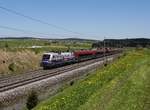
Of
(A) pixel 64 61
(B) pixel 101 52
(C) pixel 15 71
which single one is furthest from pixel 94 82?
(B) pixel 101 52

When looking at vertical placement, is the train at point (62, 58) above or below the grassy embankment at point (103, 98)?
below

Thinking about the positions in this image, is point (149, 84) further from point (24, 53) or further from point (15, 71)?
point (24, 53)

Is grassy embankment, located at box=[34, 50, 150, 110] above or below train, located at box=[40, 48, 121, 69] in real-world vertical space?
above

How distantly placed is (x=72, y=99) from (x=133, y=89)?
8.86 metres

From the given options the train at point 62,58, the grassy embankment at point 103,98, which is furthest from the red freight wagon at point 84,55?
the grassy embankment at point 103,98

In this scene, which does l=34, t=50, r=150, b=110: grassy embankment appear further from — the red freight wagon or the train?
the red freight wagon

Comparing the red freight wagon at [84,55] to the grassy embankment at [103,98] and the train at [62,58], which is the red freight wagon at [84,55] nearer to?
the train at [62,58]

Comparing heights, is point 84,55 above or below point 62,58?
below

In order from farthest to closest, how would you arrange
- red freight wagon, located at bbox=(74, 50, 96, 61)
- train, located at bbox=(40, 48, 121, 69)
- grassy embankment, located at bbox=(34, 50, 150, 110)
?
1. red freight wagon, located at bbox=(74, 50, 96, 61)
2. train, located at bbox=(40, 48, 121, 69)
3. grassy embankment, located at bbox=(34, 50, 150, 110)

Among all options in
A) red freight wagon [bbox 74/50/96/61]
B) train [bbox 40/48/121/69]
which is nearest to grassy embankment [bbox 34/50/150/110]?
train [bbox 40/48/121/69]

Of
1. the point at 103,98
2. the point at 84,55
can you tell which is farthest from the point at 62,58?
the point at 103,98

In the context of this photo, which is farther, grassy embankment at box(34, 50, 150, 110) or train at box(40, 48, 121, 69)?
train at box(40, 48, 121, 69)

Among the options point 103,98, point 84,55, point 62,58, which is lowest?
point 84,55

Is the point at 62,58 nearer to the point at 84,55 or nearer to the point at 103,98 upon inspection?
the point at 84,55
